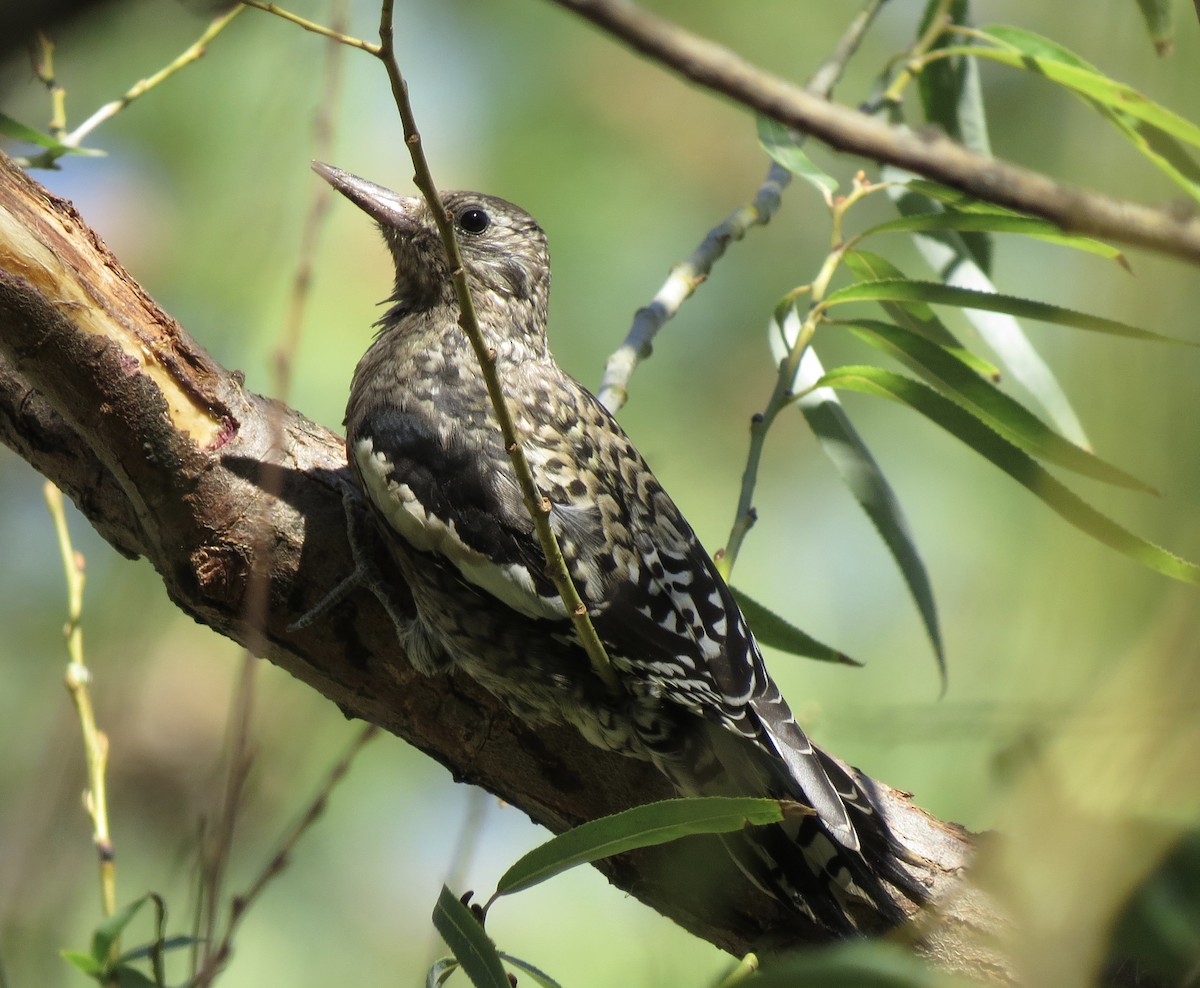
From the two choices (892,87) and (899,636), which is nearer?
(892,87)

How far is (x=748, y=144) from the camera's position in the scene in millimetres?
5469

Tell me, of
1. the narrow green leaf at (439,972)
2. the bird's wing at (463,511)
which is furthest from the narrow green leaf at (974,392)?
the narrow green leaf at (439,972)

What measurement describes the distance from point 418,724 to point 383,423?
52 centimetres

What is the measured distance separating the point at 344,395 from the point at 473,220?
1552 millimetres

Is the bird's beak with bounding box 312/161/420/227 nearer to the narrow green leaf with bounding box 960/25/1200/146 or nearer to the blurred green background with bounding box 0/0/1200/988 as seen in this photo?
the blurred green background with bounding box 0/0/1200/988

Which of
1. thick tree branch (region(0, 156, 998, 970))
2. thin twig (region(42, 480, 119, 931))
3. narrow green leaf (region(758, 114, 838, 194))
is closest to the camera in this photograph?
thin twig (region(42, 480, 119, 931))

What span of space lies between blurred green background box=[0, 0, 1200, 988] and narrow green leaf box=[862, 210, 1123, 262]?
0.08 m

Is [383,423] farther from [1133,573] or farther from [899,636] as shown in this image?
[899,636]

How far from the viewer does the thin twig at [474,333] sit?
1.03 metres

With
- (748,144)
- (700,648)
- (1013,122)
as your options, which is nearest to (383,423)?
(700,648)

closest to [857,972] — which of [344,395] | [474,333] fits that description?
[474,333]

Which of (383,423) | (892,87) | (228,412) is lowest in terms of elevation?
(228,412)

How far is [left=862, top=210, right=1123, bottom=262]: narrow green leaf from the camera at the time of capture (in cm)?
198

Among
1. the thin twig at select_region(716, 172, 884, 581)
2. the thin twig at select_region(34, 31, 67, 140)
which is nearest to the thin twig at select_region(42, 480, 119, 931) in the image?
the thin twig at select_region(34, 31, 67, 140)
